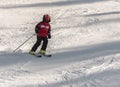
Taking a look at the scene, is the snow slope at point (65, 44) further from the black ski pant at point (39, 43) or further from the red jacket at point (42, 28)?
the red jacket at point (42, 28)

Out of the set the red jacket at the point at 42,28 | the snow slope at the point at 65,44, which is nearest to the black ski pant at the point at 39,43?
the red jacket at the point at 42,28

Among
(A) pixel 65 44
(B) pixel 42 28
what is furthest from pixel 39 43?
(A) pixel 65 44

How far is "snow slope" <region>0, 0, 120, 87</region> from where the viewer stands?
11602 millimetres

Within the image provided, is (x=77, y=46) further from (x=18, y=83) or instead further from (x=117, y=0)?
(x=117, y=0)

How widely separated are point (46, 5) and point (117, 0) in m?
5.55

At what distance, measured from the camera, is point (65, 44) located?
15680 mm

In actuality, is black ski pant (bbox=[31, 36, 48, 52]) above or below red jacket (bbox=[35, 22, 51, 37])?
below

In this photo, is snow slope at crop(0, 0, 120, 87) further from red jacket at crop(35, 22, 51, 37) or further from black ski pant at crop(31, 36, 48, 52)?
red jacket at crop(35, 22, 51, 37)

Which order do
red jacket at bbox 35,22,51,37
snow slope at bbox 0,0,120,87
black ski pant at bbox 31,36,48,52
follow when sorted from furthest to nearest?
black ski pant at bbox 31,36,48,52 → red jacket at bbox 35,22,51,37 → snow slope at bbox 0,0,120,87

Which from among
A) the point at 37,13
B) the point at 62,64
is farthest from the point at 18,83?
the point at 37,13

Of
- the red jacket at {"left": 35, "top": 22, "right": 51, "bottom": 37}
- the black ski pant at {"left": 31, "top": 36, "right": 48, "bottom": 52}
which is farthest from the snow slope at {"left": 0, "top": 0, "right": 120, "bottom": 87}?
the red jacket at {"left": 35, "top": 22, "right": 51, "bottom": 37}

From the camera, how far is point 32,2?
2505cm

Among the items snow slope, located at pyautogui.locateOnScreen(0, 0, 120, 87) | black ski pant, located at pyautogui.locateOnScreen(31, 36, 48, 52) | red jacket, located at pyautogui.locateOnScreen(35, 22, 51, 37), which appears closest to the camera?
snow slope, located at pyautogui.locateOnScreen(0, 0, 120, 87)

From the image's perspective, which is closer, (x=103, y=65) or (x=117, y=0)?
(x=103, y=65)
